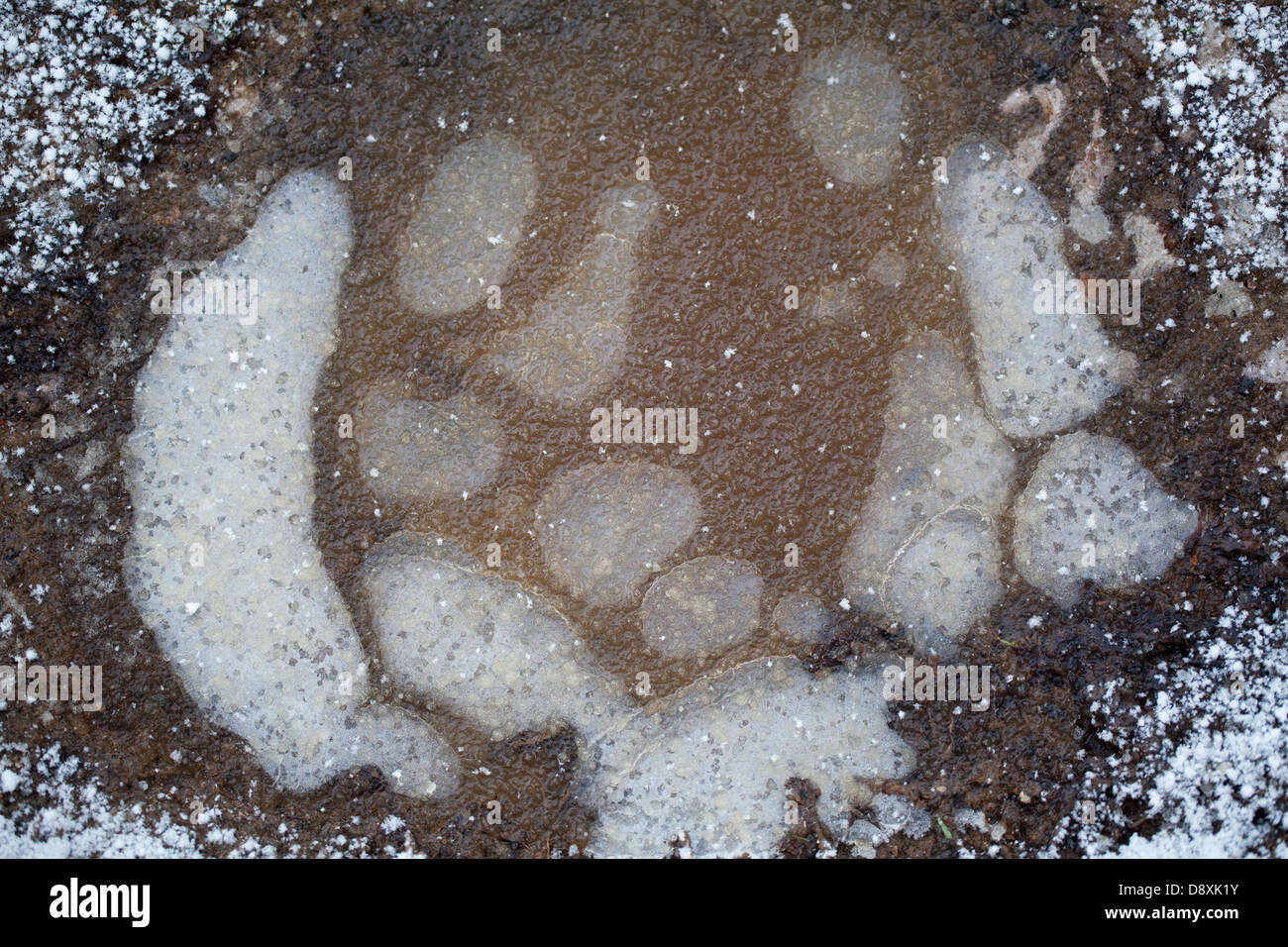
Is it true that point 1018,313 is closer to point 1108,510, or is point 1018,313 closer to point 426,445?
point 1108,510

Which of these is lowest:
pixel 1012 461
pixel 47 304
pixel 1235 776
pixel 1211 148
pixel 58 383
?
pixel 1235 776

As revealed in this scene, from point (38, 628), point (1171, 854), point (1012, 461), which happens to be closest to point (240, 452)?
point (38, 628)

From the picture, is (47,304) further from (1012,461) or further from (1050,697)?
(1050,697)

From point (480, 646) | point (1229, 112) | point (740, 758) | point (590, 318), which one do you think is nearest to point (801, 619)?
point (740, 758)

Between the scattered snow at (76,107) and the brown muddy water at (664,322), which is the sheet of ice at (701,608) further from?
the scattered snow at (76,107)

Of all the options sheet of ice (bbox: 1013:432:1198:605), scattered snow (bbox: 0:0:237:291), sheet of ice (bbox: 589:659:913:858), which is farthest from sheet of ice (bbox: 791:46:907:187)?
scattered snow (bbox: 0:0:237:291)

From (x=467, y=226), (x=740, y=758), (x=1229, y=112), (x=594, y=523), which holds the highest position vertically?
(x=1229, y=112)
